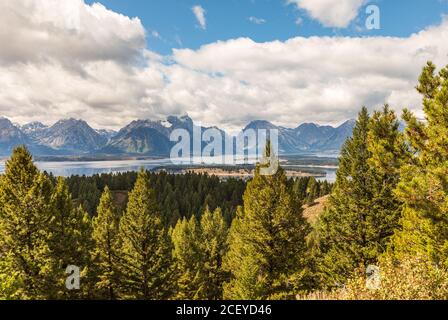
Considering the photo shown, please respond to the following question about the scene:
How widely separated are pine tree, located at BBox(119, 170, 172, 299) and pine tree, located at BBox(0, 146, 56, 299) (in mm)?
8511

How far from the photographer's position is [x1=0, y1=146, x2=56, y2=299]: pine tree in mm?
20875

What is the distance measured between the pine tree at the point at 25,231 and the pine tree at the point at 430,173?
75.0 ft

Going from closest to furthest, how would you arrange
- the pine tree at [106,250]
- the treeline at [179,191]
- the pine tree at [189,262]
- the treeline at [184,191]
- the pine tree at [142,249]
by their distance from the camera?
the pine tree at [142,249] → the pine tree at [106,250] → the pine tree at [189,262] → the treeline at [179,191] → the treeline at [184,191]

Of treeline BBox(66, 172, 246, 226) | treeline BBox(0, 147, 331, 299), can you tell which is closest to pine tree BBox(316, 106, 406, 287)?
treeline BBox(0, 147, 331, 299)

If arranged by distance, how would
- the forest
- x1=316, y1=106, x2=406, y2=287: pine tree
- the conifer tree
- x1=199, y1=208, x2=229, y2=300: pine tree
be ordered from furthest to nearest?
1. x1=199, y1=208, x2=229, y2=300: pine tree
2. x1=316, y1=106, x2=406, y2=287: pine tree
3. the conifer tree
4. the forest

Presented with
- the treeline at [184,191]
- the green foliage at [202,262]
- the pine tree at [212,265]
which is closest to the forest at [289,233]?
the green foliage at [202,262]

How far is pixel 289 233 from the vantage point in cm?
2442

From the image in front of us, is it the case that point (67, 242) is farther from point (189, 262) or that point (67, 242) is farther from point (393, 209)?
point (393, 209)

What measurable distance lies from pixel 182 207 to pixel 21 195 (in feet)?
358

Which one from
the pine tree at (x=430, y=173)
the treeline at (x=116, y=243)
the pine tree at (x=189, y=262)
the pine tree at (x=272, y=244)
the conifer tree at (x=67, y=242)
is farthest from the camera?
the pine tree at (x=189, y=262)

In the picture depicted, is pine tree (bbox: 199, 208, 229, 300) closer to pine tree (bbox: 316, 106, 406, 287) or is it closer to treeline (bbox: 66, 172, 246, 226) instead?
pine tree (bbox: 316, 106, 406, 287)

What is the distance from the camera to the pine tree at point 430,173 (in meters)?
14.4

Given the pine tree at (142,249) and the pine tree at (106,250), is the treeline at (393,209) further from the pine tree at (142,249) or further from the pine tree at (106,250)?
the pine tree at (106,250)

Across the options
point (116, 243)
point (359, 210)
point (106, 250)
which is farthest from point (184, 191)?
point (359, 210)
